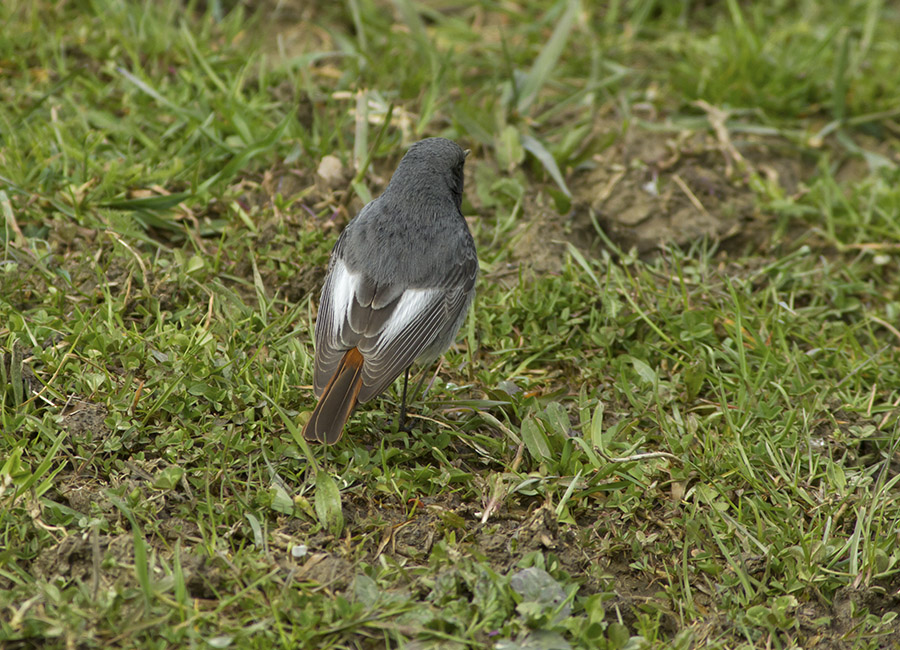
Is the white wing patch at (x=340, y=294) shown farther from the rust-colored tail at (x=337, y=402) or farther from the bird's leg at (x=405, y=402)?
the bird's leg at (x=405, y=402)

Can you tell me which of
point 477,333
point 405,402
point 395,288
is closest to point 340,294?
point 395,288

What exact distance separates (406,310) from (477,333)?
0.76 metres

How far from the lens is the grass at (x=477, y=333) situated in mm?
3342

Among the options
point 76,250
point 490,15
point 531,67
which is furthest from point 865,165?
point 76,250

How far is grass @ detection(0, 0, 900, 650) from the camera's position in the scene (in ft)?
11.0

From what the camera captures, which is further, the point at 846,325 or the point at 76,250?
the point at 846,325

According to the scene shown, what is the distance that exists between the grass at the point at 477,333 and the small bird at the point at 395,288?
30 cm

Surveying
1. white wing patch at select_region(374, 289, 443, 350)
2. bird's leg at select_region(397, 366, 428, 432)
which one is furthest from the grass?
white wing patch at select_region(374, 289, 443, 350)

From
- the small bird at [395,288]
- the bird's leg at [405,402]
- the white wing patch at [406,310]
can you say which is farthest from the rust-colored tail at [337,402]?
the bird's leg at [405,402]

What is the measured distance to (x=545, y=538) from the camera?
11.7ft

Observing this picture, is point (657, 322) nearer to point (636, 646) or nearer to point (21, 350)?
point (636, 646)

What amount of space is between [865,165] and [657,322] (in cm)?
251

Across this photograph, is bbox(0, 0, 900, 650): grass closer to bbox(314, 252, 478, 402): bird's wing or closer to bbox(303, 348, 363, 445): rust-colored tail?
bbox(303, 348, 363, 445): rust-colored tail

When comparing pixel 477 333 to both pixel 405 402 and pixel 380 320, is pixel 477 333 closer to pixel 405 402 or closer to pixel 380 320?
pixel 405 402
